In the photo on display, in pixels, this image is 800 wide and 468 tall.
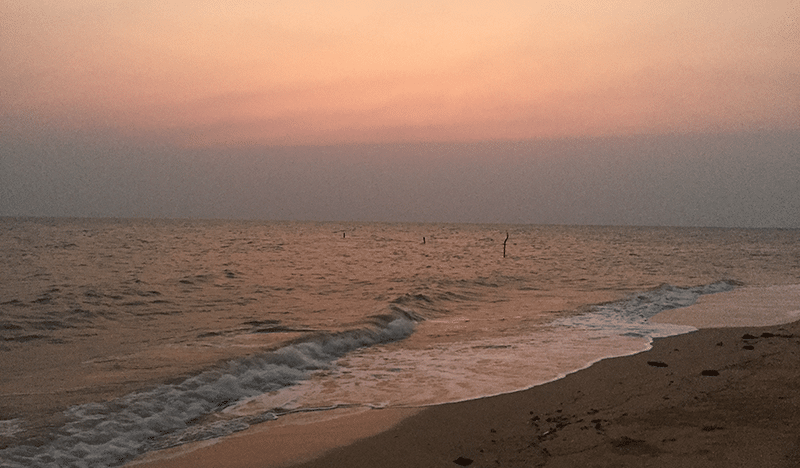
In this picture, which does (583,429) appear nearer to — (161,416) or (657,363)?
(657,363)

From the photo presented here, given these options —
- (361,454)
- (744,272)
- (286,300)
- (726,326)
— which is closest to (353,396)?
(361,454)

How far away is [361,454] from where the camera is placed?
6188mm

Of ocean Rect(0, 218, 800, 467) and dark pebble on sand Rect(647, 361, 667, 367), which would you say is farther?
dark pebble on sand Rect(647, 361, 667, 367)

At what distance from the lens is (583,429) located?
6.20 meters

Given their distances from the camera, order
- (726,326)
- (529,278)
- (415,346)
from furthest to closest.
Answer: (529,278) < (726,326) < (415,346)

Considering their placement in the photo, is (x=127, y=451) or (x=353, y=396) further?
(x=353, y=396)

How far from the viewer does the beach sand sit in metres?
5.23

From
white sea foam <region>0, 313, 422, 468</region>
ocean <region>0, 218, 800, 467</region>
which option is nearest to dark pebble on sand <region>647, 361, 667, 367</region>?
ocean <region>0, 218, 800, 467</region>

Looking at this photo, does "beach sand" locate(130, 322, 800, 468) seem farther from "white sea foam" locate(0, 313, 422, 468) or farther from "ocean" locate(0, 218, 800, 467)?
"ocean" locate(0, 218, 800, 467)

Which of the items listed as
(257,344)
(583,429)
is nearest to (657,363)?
(583,429)

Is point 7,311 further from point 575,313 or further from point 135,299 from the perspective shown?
point 575,313

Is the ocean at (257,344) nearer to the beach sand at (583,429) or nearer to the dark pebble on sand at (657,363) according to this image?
the beach sand at (583,429)

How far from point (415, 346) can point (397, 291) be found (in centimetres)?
923

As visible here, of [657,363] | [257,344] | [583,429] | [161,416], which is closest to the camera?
[583,429]
